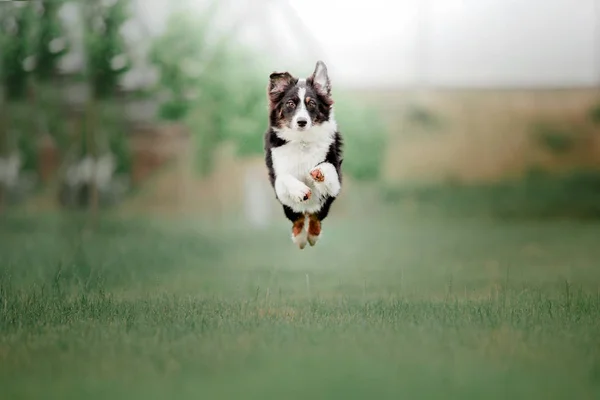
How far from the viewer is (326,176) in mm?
4648

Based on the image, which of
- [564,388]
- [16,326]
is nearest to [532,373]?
[564,388]

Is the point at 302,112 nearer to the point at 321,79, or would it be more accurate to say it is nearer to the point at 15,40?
the point at 321,79

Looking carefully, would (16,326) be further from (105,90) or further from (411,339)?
(105,90)

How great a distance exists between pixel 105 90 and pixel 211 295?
5288 mm

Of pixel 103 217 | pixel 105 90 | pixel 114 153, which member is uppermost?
pixel 105 90

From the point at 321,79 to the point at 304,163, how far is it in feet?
1.63

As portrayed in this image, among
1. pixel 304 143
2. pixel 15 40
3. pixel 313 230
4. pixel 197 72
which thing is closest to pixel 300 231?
pixel 313 230

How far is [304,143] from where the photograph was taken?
4.74 meters

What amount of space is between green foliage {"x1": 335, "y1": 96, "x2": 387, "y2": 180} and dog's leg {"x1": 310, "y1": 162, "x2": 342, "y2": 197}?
3370 millimetres

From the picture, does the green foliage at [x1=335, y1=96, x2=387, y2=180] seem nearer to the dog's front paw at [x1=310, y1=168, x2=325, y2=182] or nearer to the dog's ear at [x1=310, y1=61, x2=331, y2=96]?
the dog's ear at [x1=310, y1=61, x2=331, y2=96]

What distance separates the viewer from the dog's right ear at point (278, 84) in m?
4.65

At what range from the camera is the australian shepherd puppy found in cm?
463

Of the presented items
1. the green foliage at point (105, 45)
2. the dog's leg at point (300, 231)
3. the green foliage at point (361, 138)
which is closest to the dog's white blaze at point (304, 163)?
the dog's leg at point (300, 231)

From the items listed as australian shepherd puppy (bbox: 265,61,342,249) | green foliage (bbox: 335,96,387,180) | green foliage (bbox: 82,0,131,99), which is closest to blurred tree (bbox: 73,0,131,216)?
green foliage (bbox: 82,0,131,99)
